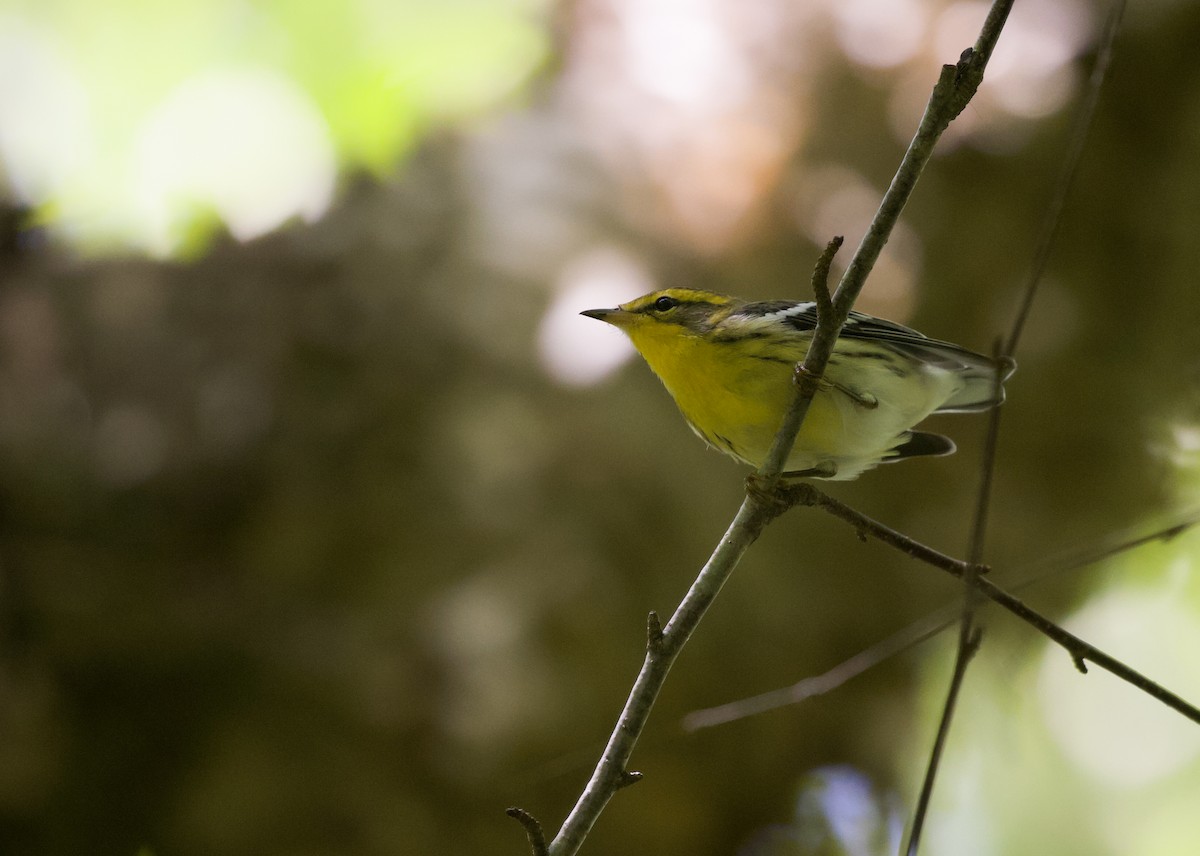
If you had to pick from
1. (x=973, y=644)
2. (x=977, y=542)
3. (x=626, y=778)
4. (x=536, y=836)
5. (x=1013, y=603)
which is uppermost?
(x=1013, y=603)

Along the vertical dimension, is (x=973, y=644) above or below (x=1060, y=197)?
below

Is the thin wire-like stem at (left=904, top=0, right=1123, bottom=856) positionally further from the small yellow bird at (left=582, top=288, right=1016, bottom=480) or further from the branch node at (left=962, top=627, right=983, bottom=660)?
the small yellow bird at (left=582, top=288, right=1016, bottom=480)

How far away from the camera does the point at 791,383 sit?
9.55 feet

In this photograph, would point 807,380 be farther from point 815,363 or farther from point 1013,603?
point 1013,603

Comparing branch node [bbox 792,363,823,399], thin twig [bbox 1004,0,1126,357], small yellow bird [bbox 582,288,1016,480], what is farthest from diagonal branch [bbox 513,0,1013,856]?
small yellow bird [bbox 582,288,1016,480]

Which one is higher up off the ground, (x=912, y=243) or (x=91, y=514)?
(x=912, y=243)

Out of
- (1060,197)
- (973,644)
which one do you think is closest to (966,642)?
(973,644)

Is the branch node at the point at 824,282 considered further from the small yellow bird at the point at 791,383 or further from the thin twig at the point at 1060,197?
the small yellow bird at the point at 791,383

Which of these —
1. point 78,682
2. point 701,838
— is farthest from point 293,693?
point 701,838

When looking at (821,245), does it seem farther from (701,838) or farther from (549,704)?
(701,838)

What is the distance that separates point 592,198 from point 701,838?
3.90m

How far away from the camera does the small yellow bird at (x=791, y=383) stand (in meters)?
3.06

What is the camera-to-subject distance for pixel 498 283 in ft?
18.7

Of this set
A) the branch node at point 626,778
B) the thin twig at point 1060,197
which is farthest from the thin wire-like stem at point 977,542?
the branch node at point 626,778
